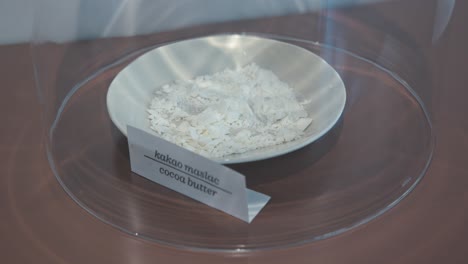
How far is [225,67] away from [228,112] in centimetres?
17

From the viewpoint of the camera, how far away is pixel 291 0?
110cm

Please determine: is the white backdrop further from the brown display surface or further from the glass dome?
the brown display surface

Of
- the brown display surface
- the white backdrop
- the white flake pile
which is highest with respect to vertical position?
the white backdrop

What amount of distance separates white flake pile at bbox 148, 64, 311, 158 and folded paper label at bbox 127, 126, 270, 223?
0.18ft

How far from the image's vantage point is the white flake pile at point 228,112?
760mm

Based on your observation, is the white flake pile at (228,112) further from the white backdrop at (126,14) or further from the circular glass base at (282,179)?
the white backdrop at (126,14)

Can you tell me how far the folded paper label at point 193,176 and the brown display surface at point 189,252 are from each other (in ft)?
0.20

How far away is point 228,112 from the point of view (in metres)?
0.81

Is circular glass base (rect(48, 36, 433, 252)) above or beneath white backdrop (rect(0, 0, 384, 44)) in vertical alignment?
beneath

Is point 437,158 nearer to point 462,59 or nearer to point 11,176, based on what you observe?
point 462,59

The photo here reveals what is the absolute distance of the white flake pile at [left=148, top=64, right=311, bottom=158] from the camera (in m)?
0.76

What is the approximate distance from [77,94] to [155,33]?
0.69 feet

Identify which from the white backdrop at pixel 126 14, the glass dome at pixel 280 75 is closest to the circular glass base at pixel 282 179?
the glass dome at pixel 280 75

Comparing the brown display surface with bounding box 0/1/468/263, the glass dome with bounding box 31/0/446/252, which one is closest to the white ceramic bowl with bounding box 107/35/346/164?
the glass dome with bounding box 31/0/446/252
